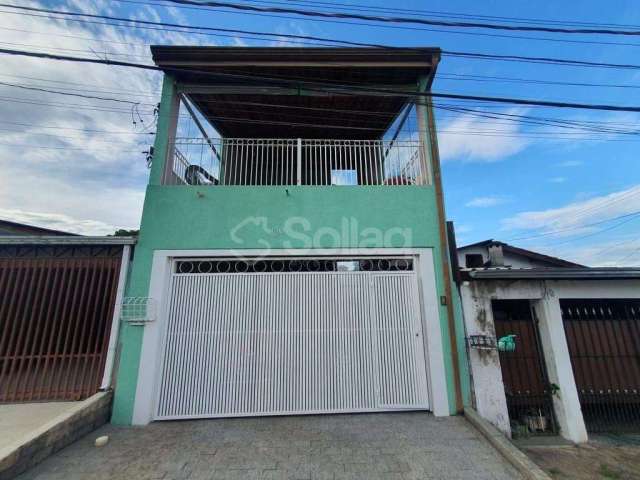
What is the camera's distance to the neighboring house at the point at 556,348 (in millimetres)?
4207

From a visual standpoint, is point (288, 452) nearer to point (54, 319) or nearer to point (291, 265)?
point (291, 265)

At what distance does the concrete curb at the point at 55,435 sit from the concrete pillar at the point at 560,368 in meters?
7.07

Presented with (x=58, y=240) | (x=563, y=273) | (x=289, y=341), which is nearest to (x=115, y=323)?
(x=58, y=240)

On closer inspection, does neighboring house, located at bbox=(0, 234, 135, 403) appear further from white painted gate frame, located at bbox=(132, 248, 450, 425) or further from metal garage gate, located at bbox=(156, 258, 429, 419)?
metal garage gate, located at bbox=(156, 258, 429, 419)

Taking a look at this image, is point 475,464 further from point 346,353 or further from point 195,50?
point 195,50

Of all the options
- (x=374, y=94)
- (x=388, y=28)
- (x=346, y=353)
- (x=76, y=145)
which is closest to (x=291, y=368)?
(x=346, y=353)

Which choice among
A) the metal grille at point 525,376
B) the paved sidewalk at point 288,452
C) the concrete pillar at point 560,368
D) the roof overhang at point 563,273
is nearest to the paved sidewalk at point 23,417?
the paved sidewalk at point 288,452

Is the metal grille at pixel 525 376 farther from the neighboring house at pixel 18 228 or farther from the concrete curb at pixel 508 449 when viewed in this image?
the neighboring house at pixel 18 228

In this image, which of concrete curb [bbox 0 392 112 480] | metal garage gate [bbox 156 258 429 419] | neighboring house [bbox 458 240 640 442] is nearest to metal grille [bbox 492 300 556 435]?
neighboring house [bbox 458 240 640 442]

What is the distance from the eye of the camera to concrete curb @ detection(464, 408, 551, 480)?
2.69m

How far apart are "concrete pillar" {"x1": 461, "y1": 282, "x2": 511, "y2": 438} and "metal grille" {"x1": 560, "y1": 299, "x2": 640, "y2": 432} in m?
1.78

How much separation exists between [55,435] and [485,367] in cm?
593

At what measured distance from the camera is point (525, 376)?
14.9 feet

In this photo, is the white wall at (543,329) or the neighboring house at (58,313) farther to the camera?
the white wall at (543,329)
